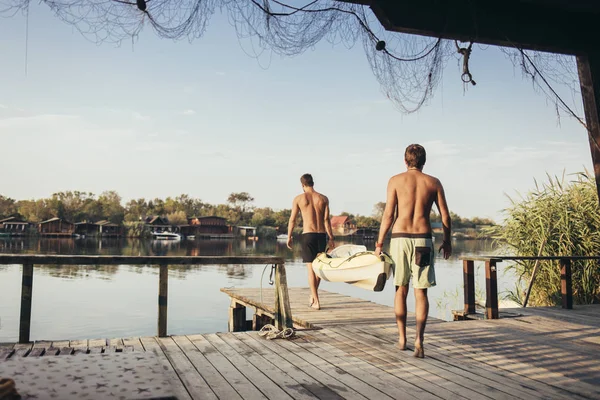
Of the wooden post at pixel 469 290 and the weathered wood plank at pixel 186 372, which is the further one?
the wooden post at pixel 469 290

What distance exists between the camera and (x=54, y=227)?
89375mm

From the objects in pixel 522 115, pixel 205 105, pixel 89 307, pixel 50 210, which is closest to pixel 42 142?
pixel 89 307

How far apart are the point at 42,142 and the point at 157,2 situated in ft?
111

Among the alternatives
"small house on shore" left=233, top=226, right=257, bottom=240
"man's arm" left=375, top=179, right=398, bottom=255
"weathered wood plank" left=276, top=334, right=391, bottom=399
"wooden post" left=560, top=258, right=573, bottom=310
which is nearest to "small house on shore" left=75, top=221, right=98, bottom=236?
"small house on shore" left=233, top=226, right=257, bottom=240

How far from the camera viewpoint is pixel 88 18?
3344 millimetres

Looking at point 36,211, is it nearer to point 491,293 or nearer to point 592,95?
point 491,293

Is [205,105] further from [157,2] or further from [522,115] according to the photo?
[157,2]

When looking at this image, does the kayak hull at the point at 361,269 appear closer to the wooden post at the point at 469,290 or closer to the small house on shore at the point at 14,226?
the wooden post at the point at 469,290

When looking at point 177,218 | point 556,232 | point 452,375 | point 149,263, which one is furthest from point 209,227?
point 452,375

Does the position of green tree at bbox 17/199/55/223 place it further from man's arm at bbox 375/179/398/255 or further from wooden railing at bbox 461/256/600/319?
man's arm at bbox 375/179/398/255

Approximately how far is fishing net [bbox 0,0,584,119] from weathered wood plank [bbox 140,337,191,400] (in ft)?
7.33

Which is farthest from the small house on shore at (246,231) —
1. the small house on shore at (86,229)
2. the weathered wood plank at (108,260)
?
the weathered wood plank at (108,260)

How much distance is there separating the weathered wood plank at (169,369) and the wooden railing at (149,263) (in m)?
0.27

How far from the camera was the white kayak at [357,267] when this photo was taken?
4.22m
